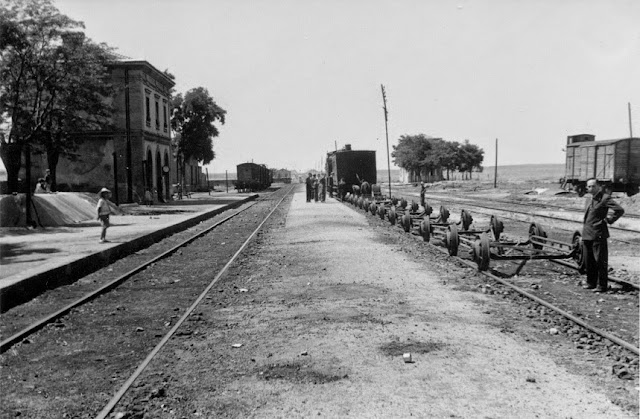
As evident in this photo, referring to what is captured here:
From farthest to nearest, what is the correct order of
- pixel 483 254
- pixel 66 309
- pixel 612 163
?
pixel 612 163
pixel 483 254
pixel 66 309

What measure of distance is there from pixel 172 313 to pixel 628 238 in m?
12.1

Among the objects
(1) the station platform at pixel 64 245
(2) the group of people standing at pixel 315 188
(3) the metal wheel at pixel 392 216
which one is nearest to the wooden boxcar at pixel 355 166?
(2) the group of people standing at pixel 315 188

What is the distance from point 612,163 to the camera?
1372 inches

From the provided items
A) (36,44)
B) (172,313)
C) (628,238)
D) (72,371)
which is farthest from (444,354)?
(36,44)

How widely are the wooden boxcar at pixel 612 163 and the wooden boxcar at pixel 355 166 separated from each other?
12.2 meters

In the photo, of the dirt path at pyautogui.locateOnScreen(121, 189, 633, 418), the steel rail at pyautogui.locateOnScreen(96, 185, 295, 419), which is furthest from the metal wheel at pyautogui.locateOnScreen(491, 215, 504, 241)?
the steel rail at pyautogui.locateOnScreen(96, 185, 295, 419)

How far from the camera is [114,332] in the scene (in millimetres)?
7219

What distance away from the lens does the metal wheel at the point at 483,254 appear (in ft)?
33.7

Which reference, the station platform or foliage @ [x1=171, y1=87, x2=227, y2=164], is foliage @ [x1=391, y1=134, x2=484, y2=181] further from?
the station platform

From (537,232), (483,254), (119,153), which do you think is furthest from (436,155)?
(483,254)

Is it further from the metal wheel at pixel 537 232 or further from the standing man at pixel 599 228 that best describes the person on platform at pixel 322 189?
the standing man at pixel 599 228

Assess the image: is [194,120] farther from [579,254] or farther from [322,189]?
[579,254]

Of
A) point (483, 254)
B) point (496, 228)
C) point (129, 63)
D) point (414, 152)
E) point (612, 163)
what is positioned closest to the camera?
point (483, 254)

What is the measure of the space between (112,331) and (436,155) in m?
82.9
